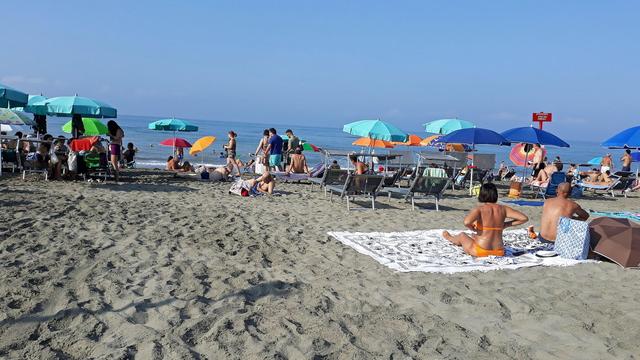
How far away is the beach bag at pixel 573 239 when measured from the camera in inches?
205

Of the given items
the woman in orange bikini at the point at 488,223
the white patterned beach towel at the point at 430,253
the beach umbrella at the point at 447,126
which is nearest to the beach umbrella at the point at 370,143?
the beach umbrella at the point at 447,126

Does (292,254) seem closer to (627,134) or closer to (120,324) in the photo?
(120,324)

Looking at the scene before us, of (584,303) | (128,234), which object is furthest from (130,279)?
(584,303)

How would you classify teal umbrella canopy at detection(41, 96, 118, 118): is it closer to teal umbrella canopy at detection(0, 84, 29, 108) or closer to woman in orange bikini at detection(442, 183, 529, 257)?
teal umbrella canopy at detection(0, 84, 29, 108)

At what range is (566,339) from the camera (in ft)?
10.7

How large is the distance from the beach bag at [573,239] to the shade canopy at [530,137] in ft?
21.1

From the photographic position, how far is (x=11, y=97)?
9047 mm

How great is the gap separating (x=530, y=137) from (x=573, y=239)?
22.1 ft

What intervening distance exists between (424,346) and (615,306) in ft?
6.07

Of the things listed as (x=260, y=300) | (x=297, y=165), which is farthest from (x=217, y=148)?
(x=260, y=300)

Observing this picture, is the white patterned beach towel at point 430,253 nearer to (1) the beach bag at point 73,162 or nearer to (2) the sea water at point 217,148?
(1) the beach bag at point 73,162

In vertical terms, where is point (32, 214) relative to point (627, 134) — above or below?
below

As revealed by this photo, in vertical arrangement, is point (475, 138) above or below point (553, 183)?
above

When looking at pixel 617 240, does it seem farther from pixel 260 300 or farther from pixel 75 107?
pixel 75 107
